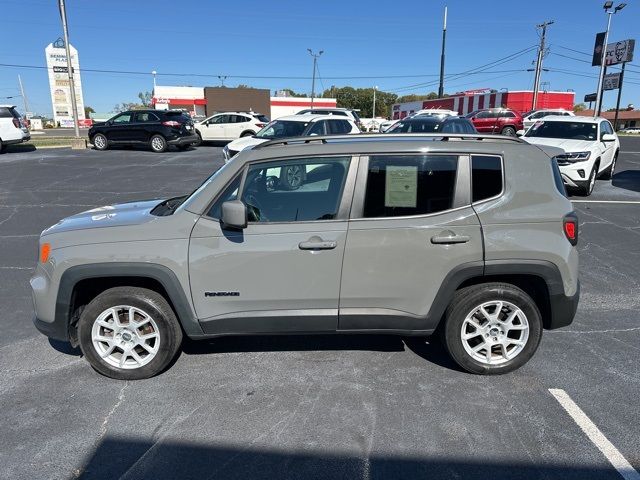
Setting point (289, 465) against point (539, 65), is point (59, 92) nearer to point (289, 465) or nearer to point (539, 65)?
point (539, 65)

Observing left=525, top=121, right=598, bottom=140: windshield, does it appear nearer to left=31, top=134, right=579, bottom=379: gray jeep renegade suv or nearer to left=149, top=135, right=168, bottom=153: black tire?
left=31, top=134, right=579, bottom=379: gray jeep renegade suv

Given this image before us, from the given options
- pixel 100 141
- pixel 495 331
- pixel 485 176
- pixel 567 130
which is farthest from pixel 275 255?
pixel 100 141

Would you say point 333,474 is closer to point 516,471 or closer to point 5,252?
point 516,471

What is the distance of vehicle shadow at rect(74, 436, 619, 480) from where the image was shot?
8.22ft

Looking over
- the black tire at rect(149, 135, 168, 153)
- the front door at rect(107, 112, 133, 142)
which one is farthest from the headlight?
the front door at rect(107, 112, 133, 142)

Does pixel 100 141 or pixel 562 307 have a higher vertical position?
pixel 100 141

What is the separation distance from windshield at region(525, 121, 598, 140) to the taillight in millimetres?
9286

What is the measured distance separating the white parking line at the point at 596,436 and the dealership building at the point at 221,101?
4495 centimetres

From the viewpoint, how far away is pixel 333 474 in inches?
99.0

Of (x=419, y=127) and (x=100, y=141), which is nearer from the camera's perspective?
(x=419, y=127)

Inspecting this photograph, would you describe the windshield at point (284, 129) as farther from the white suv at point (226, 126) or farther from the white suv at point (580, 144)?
the white suv at point (226, 126)

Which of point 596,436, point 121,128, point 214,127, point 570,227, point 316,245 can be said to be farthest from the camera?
point 214,127

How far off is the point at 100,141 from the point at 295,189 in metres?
19.9

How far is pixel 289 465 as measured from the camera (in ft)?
8.46
